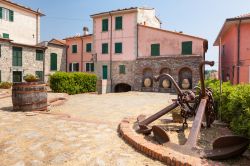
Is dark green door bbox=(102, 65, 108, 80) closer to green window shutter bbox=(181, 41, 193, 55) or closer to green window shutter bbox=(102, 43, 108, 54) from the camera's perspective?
green window shutter bbox=(102, 43, 108, 54)

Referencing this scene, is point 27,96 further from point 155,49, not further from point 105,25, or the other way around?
point 105,25

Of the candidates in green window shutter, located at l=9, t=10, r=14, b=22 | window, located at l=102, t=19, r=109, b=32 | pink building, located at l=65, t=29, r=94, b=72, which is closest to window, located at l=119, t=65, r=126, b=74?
window, located at l=102, t=19, r=109, b=32

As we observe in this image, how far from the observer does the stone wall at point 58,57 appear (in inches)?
983

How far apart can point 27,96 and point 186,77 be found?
15525 millimetres

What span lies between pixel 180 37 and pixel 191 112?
54.7 ft

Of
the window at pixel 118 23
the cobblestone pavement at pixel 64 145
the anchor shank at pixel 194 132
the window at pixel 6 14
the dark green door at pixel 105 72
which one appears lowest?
the cobblestone pavement at pixel 64 145

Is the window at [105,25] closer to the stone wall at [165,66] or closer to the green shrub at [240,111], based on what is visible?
the stone wall at [165,66]

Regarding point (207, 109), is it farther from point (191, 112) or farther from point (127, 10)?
point (127, 10)

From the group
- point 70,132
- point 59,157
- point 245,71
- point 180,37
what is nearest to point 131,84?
point 180,37

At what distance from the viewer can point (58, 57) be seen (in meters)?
26.4

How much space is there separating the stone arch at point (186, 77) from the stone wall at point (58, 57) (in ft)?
51.7

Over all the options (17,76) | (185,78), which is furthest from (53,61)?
(185,78)

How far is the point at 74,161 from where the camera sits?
3.29m

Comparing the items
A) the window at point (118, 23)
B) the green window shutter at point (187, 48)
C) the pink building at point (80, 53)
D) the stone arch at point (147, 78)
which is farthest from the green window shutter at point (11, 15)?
the green window shutter at point (187, 48)
